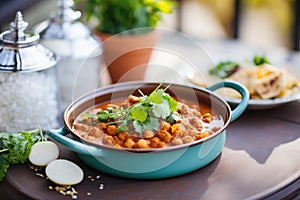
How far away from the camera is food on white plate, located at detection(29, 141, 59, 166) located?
1223 mm

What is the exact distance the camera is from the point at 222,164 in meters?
1.25

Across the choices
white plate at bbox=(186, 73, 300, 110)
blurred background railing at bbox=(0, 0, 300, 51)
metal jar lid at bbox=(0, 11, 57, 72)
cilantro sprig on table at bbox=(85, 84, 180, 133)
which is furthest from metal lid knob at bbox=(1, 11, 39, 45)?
blurred background railing at bbox=(0, 0, 300, 51)

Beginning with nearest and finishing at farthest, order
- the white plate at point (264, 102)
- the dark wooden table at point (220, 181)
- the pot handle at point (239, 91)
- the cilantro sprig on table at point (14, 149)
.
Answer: the dark wooden table at point (220, 181)
the cilantro sprig on table at point (14, 149)
the pot handle at point (239, 91)
the white plate at point (264, 102)

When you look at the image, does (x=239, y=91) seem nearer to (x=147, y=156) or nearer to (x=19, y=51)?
(x=147, y=156)

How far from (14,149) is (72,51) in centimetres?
53

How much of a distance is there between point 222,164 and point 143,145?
21cm

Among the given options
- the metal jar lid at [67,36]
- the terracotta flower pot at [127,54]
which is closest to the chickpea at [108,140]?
the metal jar lid at [67,36]

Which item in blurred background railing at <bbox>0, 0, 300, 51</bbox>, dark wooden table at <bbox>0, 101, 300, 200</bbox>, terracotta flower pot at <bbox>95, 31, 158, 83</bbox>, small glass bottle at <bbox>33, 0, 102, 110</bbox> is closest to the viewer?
dark wooden table at <bbox>0, 101, 300, 200</bbox>

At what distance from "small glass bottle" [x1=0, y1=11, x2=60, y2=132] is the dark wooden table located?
0.17 m

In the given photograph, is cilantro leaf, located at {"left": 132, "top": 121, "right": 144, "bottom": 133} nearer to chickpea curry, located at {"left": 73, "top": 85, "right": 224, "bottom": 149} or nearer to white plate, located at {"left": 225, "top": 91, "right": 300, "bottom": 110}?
chickpea curry, located at {"left": 73, "top": 85, "right": 224, "bottom": 149}

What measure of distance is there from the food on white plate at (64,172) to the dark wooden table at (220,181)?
0.02 m

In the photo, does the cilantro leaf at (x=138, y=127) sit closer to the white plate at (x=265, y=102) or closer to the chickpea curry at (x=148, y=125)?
the chickpea curry at (x=148, y=125)

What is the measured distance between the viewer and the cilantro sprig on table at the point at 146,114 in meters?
1.19

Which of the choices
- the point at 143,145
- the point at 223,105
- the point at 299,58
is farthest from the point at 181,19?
the point at 143,145
